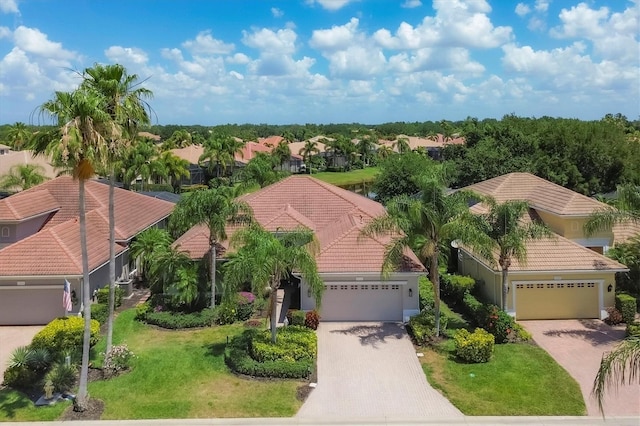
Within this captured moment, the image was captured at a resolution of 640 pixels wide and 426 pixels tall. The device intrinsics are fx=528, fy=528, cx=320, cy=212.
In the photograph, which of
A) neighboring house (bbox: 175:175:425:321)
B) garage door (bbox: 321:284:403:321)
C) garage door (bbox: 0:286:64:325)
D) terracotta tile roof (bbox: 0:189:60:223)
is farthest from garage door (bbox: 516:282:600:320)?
terracotta tile roof (bbox: 0:189:60:223)

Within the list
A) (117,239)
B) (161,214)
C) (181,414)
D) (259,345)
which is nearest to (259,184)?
(161,214)

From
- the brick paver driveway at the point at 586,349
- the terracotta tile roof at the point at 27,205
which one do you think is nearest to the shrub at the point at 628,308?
the brick paver driveway at the point at 586,349

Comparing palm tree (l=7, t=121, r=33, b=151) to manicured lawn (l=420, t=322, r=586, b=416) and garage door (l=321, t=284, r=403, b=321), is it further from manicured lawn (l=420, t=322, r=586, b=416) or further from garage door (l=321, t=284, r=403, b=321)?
manicured lawn (l=420, t=322, r=586, b=416)

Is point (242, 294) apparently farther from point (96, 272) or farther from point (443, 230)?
point (443, 230)

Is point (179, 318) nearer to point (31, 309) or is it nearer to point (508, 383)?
point (31, 309)

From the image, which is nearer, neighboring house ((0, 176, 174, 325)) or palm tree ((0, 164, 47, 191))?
neighboring house ((0, 176, 174, 325))

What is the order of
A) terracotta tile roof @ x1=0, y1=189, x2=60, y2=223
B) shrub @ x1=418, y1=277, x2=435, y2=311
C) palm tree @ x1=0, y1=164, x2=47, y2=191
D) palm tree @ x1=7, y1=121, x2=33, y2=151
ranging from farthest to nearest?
palm tree @ x1=7, y1=121, x2=33, y2=151, palm tree @ x1=0, y1=164, x2=47, y2=191, terracotta tile roof @ x1=0, y1=189, x2=60, y2=223, shrub @ x1=418, y1=277, x2=435, y2=311
